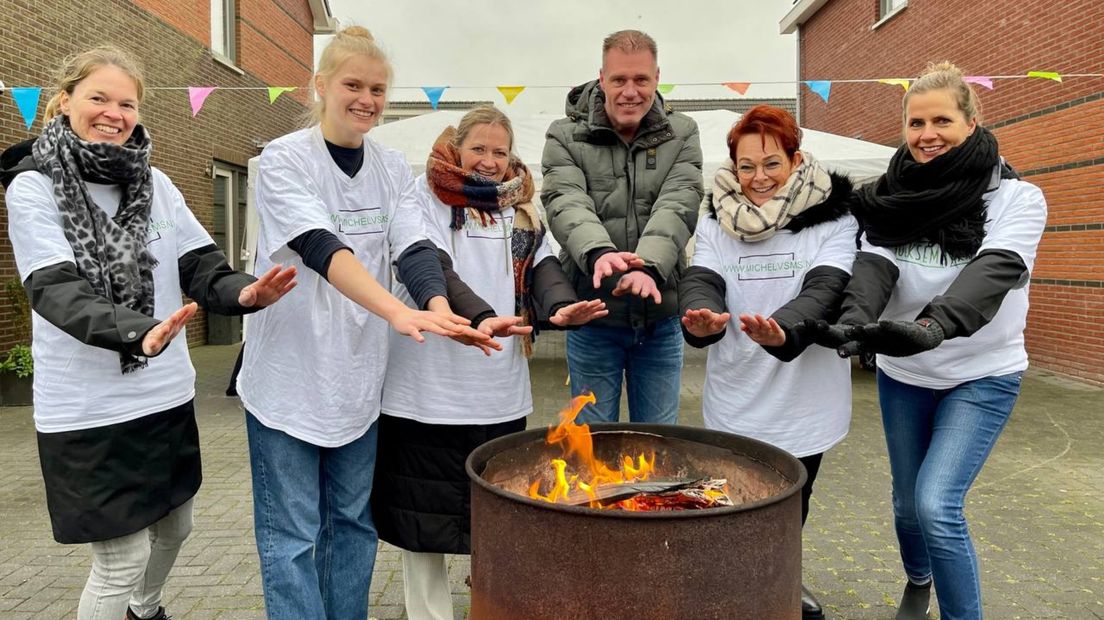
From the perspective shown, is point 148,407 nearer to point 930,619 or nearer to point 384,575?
point 384,575

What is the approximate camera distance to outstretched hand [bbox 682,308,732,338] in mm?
2396

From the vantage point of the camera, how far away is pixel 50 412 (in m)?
2.21

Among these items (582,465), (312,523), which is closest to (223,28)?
(312,523)

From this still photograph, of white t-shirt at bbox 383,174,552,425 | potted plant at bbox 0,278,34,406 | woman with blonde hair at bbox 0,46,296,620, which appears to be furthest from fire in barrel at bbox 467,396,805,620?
potted plant at bbox 0,278,34,406

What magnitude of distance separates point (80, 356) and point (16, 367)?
6.72m

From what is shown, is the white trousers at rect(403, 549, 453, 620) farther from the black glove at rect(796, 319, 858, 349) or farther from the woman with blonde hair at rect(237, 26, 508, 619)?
the black glove at rect(796, 319, 858, 349)

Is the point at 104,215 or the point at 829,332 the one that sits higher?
the point at 104,215

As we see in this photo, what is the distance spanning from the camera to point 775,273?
2672mm

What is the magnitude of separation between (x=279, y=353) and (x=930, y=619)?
282 centimetres

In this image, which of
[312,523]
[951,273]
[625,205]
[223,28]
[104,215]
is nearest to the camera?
[104,215]

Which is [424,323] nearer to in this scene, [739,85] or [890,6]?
[739,85]

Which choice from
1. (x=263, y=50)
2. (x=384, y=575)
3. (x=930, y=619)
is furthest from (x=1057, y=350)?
(x=263, y=50)

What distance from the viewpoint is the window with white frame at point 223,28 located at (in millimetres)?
12984

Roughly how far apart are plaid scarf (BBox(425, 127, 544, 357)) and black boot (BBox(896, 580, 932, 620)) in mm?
1847
